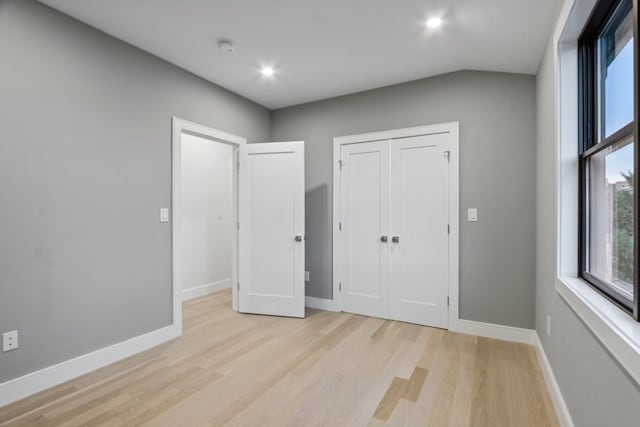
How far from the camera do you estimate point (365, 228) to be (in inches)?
141

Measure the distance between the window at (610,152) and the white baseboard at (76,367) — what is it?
3172 millimetres

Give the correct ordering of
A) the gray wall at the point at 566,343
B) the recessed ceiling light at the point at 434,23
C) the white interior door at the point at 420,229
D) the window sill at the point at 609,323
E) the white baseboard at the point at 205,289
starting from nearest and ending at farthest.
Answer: the window sill at the point at 609,323
the gray wall at the point at 566,343
the recessed ceiling light at the point at 434,23
the white interior door at the point at 420,229
the white baseboard at the point at 205,289

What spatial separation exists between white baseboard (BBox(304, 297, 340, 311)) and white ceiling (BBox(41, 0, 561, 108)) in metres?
2.57

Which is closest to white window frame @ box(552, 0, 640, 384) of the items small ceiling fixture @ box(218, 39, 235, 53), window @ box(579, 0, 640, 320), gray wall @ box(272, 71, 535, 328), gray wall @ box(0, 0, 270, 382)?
window @ box(579, 0, 640, 320)

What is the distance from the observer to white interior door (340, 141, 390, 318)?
346 cm

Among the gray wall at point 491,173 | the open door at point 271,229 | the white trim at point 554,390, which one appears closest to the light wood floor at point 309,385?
the white trim at point 554,390

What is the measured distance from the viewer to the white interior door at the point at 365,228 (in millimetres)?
3455

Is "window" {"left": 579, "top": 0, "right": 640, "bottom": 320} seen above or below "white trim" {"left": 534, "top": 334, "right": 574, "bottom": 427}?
above

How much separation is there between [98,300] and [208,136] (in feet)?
6.06

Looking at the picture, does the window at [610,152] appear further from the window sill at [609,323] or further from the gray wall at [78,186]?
the gray wall at [78,186]

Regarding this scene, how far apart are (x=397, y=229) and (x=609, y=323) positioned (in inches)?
90.1

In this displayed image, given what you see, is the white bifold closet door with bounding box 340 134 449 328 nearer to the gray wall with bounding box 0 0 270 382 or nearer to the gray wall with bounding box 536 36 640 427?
the gray wall with bounding box 536 36 640 427

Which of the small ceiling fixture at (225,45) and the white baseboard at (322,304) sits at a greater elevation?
the small ceiling fixture at (225,45)

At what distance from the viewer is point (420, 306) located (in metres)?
3.25
